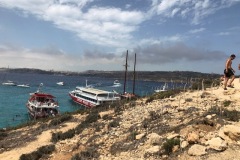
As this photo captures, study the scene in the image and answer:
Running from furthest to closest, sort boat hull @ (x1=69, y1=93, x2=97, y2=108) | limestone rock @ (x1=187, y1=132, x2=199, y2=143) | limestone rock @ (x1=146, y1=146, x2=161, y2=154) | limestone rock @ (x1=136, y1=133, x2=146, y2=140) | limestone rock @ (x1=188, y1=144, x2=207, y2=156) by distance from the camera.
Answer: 1. boat hull @ (x1=69, y1=93, x2=97, y2=108)
2. limestone rock @ (x1=136, y1=133, x2=146, y2=140)
3. limestone rock @ (x1=146, y1=146, x2=161, y2=154)
4. limestone rock @ (x1=187, y1=132, x2=199, y2=143)
5. limestone rock @ (x1=188, y1=144, x2=207, y2=156)

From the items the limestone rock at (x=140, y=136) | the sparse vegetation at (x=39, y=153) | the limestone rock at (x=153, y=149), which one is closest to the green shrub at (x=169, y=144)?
the limestone rock at (x=153, y=149)

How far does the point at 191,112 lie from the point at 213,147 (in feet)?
20.2

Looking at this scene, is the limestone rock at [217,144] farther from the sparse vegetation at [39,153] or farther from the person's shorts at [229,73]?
the sparse vegetation at [39,153]

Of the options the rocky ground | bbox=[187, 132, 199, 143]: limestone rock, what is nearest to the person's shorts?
the rocky ground

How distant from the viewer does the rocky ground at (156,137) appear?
1249 cm

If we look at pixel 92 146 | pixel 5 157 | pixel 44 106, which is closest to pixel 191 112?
pixel 92 146

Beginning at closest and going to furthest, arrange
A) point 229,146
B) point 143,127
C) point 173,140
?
point 229,146 < point 173,140 < point 143,127

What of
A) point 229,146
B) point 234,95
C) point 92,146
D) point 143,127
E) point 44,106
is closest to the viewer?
point 229,146

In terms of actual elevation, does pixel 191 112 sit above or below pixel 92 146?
above

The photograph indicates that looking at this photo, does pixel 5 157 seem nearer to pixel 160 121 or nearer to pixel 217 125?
pixel 160 121

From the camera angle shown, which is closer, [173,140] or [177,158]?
[177,158]

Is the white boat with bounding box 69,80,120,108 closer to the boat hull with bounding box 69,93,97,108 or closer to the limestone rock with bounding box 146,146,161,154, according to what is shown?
the boat hull with bounding box 69,93,97,108

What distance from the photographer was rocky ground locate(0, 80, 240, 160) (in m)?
12.5

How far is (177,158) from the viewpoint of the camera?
1240 centimetres
